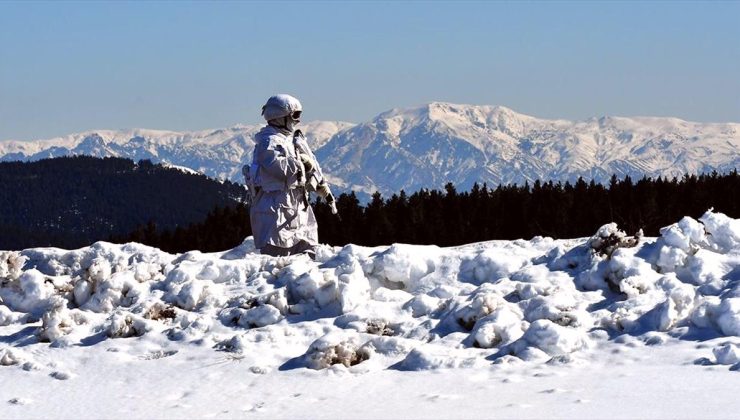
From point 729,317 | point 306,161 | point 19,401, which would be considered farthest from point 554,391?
point 306,161

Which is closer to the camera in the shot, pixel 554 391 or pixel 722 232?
pixel 554 391

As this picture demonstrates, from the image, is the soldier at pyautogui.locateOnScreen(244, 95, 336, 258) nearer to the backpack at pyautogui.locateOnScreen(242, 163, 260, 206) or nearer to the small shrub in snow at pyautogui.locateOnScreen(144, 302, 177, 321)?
the backpack at pyautogui.locateOnScreen(242, 163, 260, 206)

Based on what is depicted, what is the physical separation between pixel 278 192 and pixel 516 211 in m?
27.9

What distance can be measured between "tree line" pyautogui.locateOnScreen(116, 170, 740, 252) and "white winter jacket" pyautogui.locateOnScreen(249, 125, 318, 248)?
76.1 feet

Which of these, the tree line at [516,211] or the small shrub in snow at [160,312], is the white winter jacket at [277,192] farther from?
the tree line at [516,211]

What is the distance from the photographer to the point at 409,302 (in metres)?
12.3

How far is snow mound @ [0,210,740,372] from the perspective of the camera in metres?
10.7

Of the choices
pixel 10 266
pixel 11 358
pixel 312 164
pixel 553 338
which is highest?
pixel 312 164

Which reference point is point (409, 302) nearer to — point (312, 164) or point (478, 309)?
point (478, 309)

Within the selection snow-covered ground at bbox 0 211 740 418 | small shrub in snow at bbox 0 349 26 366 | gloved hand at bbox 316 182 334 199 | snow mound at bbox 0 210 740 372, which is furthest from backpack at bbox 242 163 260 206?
small shrub in snow at bbox 0 349 26 366

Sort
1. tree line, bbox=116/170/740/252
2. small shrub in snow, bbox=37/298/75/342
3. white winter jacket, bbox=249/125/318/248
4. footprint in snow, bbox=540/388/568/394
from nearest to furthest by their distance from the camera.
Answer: footprint in snow, bbox=540/388/568/394 < small shrub in snow, bbox=37/298/75/342 < white winter jacket, bbox=249/125/318/248 < tree line, bbox=116/170/740/252

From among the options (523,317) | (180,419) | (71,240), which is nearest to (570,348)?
(523,317)

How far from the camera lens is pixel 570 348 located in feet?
34.2

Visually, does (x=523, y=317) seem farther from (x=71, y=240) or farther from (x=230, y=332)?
(x=71, y=240)
